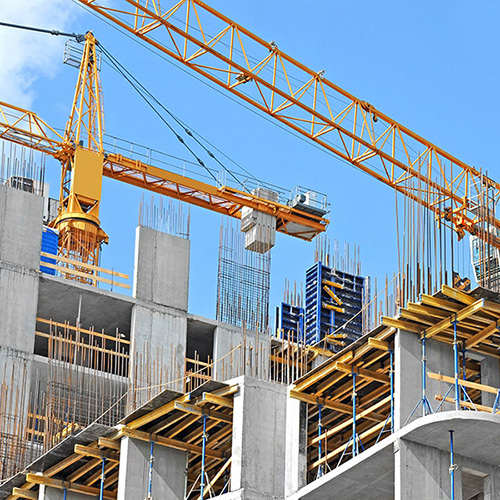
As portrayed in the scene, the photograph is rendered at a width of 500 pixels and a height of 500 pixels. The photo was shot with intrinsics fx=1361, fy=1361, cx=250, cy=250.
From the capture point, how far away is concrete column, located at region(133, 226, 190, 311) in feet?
167

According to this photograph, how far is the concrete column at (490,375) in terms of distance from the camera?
30.4 meters

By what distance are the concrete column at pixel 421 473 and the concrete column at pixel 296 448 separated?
389cm

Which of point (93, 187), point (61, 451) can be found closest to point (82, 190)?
point (93, 187)

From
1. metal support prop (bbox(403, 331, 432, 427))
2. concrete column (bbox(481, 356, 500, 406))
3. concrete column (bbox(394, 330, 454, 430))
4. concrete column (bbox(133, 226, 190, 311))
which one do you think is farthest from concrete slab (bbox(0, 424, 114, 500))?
concrete column (bbox(133, 226, 190, 311))

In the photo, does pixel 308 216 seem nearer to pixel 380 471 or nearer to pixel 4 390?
pixel 4 390

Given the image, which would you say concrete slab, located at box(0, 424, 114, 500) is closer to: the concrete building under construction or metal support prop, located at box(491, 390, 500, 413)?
the concrete building under construction

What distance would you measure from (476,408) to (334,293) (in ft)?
98.2

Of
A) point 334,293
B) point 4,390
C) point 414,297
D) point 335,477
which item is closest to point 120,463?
point 335,477

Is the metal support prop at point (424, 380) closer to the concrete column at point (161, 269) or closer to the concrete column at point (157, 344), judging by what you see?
the concrete column at point (157, 344)

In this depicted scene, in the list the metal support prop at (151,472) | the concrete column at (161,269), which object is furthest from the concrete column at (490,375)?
the concrete column at (161,269)

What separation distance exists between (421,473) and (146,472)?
8.35 metres

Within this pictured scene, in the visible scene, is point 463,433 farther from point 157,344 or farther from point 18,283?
point 18,283

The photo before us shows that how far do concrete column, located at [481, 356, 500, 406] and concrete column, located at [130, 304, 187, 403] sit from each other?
1872 centimetres

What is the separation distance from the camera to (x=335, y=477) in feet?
98.2
